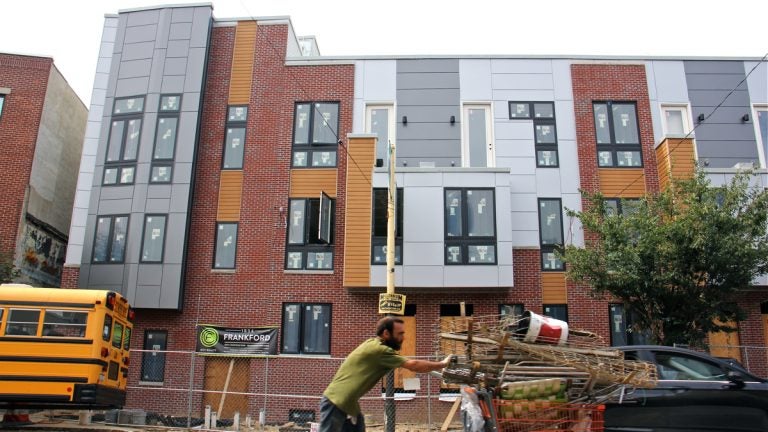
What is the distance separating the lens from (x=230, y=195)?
65.7 ft

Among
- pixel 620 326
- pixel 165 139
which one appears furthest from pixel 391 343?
pixel 165 139

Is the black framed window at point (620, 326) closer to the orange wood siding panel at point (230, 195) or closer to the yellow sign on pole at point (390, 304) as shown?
the yellow sign on pole at point (390, 304)

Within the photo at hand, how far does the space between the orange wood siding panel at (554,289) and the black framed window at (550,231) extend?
10.0 inches

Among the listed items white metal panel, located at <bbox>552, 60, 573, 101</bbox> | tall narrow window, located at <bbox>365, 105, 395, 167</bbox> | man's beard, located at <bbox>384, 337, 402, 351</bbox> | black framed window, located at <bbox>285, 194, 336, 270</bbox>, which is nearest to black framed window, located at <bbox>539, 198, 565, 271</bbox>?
white metal panel, located at <bbox>552, 60, 573, 101</bbox>

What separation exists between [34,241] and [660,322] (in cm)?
1926

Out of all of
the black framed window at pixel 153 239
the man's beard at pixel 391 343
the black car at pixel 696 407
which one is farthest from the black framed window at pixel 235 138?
the man's beard at pixel 391 343

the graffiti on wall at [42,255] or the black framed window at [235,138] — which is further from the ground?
the black framed window at [235,138]

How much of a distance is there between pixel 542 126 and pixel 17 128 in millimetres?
17267

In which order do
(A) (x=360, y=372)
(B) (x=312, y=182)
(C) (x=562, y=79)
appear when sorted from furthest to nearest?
(C) (x=562, y=79)
(B) (x=312, y=182)
(A) (x=360, y=372)

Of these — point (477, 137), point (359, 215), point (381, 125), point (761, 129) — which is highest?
point (381, 125)

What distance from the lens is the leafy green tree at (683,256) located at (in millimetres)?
13406

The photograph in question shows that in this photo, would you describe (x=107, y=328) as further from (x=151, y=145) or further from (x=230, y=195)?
(x=151, y=145)

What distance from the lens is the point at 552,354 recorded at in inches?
221

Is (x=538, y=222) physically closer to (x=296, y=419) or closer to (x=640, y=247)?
(x=640, y=247)
